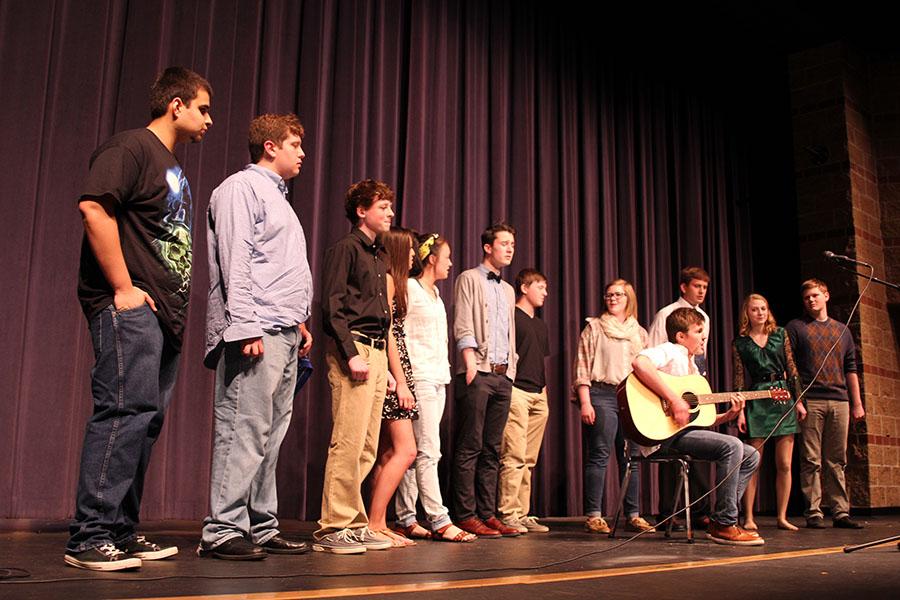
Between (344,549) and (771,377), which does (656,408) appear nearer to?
(771,377)

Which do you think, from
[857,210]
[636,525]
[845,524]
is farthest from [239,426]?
[857,210]

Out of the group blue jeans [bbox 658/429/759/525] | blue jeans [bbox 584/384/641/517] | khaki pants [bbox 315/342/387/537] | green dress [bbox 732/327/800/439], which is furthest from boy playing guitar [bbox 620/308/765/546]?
khaki pants [bbox 315/342/387/537]

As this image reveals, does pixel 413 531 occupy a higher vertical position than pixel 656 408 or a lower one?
lower

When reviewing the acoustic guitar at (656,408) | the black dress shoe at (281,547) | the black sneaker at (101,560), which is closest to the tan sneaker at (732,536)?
the acoustic guitar at (656,408)

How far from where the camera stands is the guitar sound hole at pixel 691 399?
4156 millimetres

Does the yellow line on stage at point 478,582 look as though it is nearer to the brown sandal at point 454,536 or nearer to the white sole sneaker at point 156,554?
the white sole sneaker at point 156,554

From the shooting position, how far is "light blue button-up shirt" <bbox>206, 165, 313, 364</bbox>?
2.81 metres

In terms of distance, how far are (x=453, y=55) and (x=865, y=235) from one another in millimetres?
4160

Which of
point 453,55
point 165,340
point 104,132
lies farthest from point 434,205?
point 165,340

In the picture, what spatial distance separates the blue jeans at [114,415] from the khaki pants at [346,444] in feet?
3.02

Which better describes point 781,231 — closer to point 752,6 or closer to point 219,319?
point 752,6

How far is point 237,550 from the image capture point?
274 cm

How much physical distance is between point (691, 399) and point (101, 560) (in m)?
2.81

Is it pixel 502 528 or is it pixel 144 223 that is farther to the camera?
pixel 502 528
